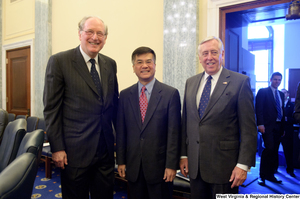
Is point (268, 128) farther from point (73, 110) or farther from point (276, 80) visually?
point (73, 110)

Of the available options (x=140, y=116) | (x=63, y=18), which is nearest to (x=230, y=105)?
(x=140, y=116)

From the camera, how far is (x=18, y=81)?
5.91 metres

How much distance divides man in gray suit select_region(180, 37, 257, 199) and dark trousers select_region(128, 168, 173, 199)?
21cm

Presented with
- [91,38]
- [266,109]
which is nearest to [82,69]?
[91,38]

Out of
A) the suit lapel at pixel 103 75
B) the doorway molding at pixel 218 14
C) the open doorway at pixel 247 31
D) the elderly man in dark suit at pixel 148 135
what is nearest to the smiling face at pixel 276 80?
the open doorway at pixel 247 31

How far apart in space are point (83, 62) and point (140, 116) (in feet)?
1.88

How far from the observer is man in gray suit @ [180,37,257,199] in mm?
1503

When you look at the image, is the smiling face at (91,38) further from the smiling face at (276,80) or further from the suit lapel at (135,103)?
the smiling face at (276,80)

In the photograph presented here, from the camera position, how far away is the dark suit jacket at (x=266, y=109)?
143 inches

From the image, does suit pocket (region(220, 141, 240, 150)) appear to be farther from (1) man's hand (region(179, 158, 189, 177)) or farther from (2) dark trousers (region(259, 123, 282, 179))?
(2) dark trousers (region(259, 123, 282, 179))

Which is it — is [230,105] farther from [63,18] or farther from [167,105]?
[63,18]

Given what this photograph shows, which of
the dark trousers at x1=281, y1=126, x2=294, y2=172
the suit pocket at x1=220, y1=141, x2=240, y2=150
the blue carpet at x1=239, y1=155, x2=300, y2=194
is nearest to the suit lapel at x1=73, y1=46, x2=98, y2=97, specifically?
the suit pocket at x1=220, y1=141, x2=240, y2=150

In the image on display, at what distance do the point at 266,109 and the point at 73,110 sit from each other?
313 cm

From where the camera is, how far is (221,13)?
301 cm
